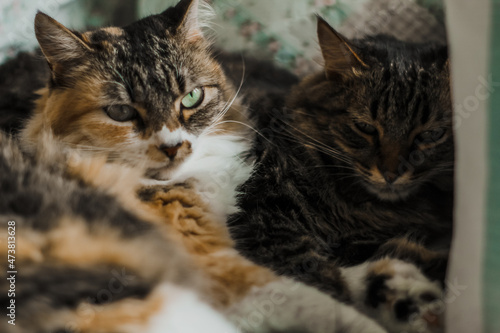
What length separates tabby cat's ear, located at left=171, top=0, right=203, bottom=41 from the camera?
1.09m

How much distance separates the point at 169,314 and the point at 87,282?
15cm

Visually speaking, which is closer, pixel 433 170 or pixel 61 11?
pixel 433 170

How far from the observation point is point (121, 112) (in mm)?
1010

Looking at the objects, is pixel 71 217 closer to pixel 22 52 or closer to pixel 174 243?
pixel 174 243

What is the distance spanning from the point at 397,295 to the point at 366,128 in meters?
0.41

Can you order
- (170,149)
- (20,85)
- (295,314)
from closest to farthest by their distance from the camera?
(295,314) < (170,149) < (20,85)

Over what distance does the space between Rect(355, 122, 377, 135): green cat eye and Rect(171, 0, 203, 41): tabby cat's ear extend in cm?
49

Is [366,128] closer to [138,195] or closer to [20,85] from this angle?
[138,195]

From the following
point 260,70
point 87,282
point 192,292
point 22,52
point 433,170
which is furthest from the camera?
point 260,70

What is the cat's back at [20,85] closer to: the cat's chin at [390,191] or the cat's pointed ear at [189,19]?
the cat's pointed ear at [189,19]

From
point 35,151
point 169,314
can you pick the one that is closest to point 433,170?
point 169,314

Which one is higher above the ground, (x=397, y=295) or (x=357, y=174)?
(x=357, y=174)

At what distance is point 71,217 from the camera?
0.78 m

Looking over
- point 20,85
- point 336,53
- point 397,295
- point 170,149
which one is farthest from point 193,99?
point 397,295
